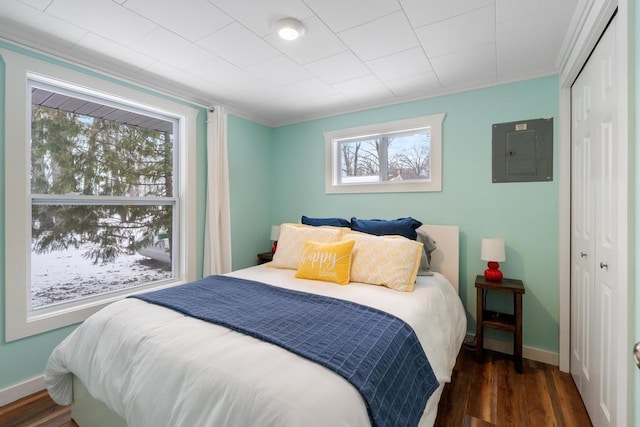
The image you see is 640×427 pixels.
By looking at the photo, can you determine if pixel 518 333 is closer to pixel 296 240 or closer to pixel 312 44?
pixel 296 240

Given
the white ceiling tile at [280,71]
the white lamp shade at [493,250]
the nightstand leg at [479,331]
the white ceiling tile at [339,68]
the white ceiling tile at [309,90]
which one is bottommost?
the nightstand leg at [479,331]

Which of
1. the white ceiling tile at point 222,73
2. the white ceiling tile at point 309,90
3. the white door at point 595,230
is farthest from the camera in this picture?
the white ceiling tile at point 309,90

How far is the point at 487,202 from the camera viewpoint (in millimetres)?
2551

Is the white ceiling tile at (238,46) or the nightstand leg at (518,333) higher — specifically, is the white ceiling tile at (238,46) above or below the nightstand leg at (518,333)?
above

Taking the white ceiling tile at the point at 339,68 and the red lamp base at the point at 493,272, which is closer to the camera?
the white ceiling tile at the point at 339,68

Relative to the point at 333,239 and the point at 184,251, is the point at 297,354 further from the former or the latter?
the point at 184,251

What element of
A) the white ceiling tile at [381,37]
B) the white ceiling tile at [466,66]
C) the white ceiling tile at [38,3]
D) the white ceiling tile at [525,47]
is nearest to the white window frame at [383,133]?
the white ceiling tile at [466,66]

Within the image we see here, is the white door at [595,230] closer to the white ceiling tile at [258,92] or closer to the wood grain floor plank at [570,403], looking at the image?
the wood grain floor plank at [570,403]

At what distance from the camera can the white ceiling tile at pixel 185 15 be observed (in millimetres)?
1589

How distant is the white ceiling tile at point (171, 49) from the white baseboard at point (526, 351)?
3.20m

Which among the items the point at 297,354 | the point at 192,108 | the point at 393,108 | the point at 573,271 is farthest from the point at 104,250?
the point at 573,271

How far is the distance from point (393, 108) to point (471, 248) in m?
1.56

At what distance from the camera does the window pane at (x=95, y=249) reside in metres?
2.12

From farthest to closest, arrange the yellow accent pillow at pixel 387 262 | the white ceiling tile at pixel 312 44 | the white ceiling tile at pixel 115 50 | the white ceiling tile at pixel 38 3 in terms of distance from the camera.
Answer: the yellow accent pillow at pixel 387 262 → the white ceiling tile at pixel 115 50 → the white ceiling tile at pixel 312 44 → the white ceiling tile at pixel 38 3
